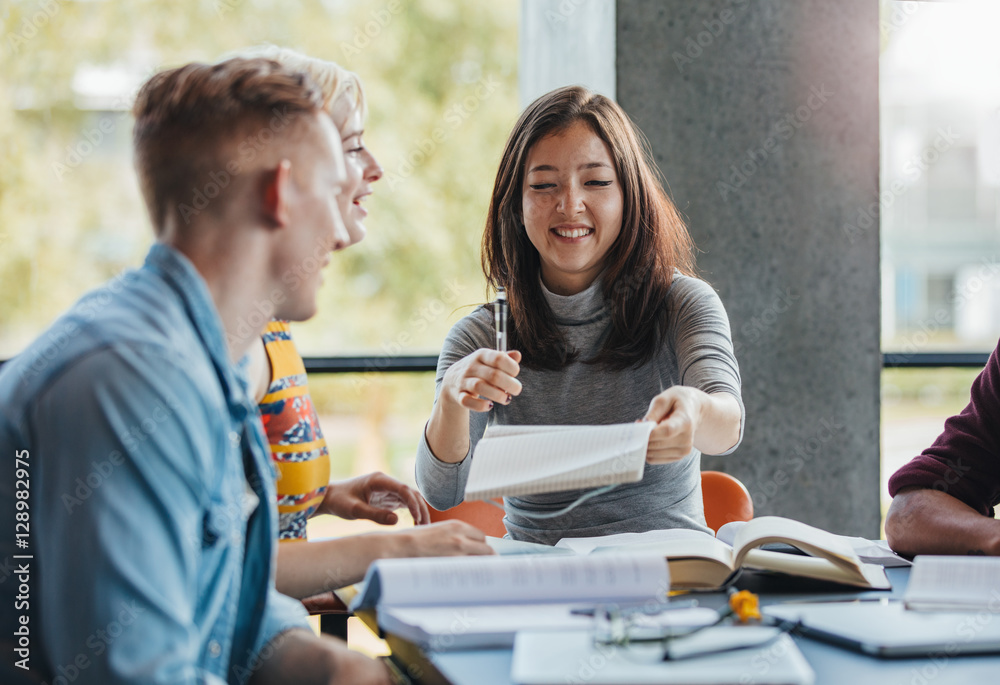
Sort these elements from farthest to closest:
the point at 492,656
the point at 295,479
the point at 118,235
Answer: the point at 118,235, the point at 295,479, the point at 492,656

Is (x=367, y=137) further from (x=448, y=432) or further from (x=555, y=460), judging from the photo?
(x=555, y=460)

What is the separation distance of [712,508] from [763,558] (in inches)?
26.8

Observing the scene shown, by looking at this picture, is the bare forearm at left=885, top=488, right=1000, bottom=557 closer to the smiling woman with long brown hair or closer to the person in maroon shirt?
the person in maroon shirt

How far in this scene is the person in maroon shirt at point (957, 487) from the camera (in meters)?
1.33

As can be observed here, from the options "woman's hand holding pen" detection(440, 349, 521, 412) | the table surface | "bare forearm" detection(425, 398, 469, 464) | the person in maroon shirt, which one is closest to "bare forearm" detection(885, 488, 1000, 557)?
the person in maroon shirt

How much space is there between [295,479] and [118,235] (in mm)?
3848

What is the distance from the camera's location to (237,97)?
1000 mm

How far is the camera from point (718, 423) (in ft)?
5.07

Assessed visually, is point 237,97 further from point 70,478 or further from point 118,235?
point 118,235

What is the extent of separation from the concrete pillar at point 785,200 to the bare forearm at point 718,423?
42.1 inches

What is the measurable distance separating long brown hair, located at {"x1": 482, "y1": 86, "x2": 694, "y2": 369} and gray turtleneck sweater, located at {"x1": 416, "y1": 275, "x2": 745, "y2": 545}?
0.03m

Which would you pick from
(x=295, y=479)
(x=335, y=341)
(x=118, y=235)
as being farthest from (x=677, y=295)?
(x=335, y=341)

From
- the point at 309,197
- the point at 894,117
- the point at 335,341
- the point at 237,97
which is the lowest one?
the point at 335,341

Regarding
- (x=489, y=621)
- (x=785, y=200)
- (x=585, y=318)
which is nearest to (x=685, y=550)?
(x=489, y=621)
